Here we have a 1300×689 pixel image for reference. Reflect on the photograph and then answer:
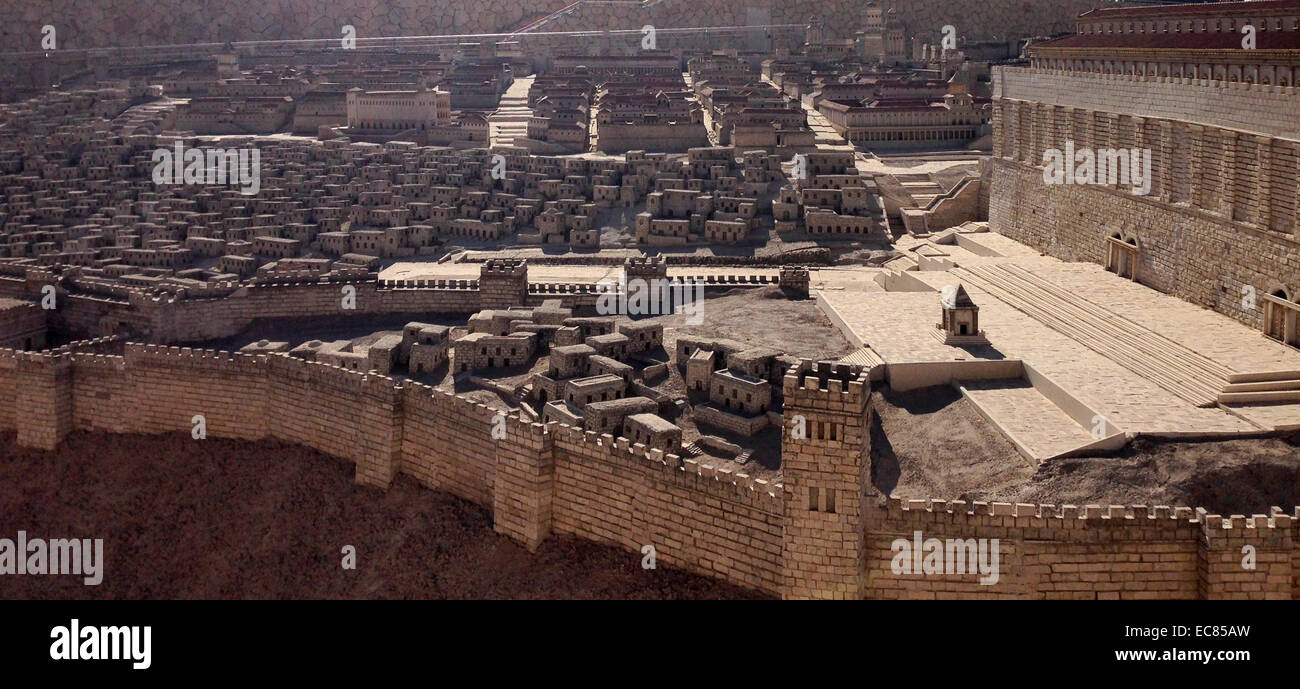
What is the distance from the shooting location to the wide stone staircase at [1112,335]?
19.1m

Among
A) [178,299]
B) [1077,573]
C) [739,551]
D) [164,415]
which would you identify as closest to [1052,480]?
[1077,573]

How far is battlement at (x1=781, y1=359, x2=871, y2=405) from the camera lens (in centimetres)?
1332

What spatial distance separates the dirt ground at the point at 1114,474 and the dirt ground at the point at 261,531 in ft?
13.7

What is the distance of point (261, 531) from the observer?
20.1 meters

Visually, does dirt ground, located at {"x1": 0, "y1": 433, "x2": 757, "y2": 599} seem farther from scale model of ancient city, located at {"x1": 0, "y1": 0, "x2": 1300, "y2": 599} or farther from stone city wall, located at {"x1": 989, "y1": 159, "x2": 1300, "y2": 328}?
stone city wall, located at {"x1": 989, "y1": 159, "x2": 1300, "y2": 328}

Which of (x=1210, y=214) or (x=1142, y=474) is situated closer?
(x=1142, y=474)

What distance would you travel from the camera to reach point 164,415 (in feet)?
71.9

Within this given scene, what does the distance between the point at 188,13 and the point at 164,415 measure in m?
60.2

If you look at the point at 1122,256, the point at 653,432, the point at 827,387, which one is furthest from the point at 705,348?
the point at 1122,256

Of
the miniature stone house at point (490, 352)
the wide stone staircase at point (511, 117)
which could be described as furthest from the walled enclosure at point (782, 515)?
the wide stone staircase at point (511, 117)

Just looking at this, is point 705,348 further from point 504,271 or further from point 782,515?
point 782,515

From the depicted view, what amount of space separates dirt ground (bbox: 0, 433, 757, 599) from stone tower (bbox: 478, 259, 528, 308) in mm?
7061

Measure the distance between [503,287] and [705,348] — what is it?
6.32 metres
